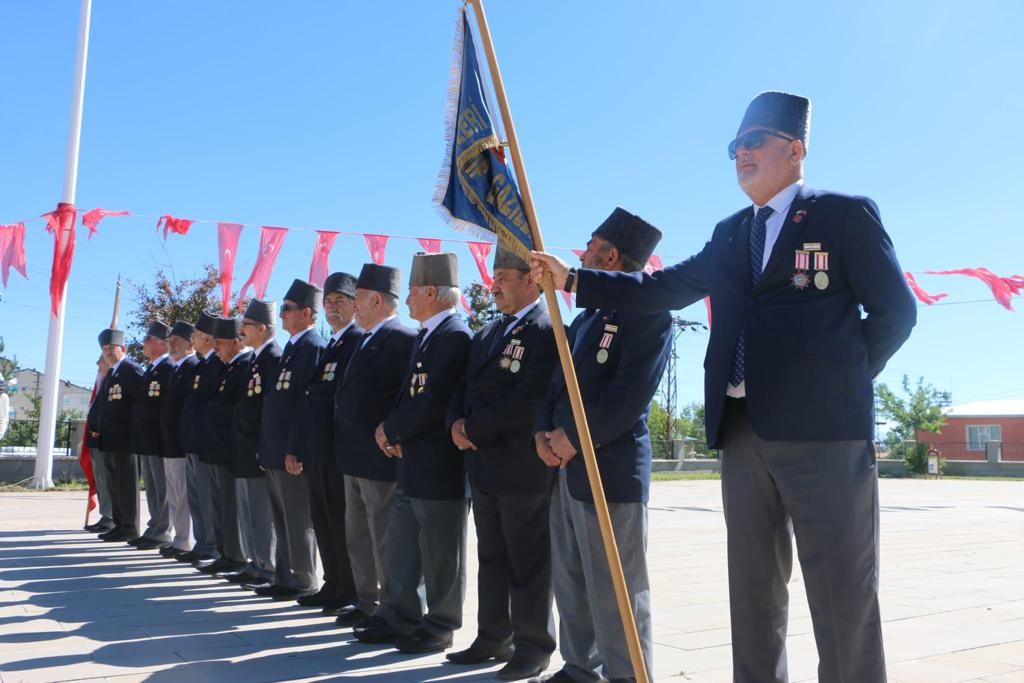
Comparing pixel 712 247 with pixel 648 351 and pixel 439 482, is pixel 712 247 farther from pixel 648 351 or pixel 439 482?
pixel 439 482

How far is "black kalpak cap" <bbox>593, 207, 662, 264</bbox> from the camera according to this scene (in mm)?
4324

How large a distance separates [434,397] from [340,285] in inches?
62.6

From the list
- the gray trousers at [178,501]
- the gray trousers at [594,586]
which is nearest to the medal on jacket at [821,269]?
the gray trousers at [594,586]

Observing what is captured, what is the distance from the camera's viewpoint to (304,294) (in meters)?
6.91

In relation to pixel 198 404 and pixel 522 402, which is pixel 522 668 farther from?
pixel 198 404

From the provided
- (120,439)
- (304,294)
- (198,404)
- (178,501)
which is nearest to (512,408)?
(304,294)

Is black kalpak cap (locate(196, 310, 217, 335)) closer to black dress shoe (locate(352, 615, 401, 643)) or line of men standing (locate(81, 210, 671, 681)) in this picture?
line of men standing (locate(81, 210, 671, 681))

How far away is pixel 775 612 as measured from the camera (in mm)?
3035

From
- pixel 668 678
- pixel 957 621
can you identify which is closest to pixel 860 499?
pixel 668 678

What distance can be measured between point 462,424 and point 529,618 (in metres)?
1.01

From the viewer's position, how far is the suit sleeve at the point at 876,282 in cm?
286

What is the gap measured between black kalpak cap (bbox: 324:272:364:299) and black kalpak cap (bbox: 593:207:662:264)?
2.51m

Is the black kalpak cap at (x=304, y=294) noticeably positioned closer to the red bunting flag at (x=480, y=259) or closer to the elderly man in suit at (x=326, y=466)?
the elderly man in suit at (x=326, y=466)

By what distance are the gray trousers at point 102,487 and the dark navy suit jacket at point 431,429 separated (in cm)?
631
